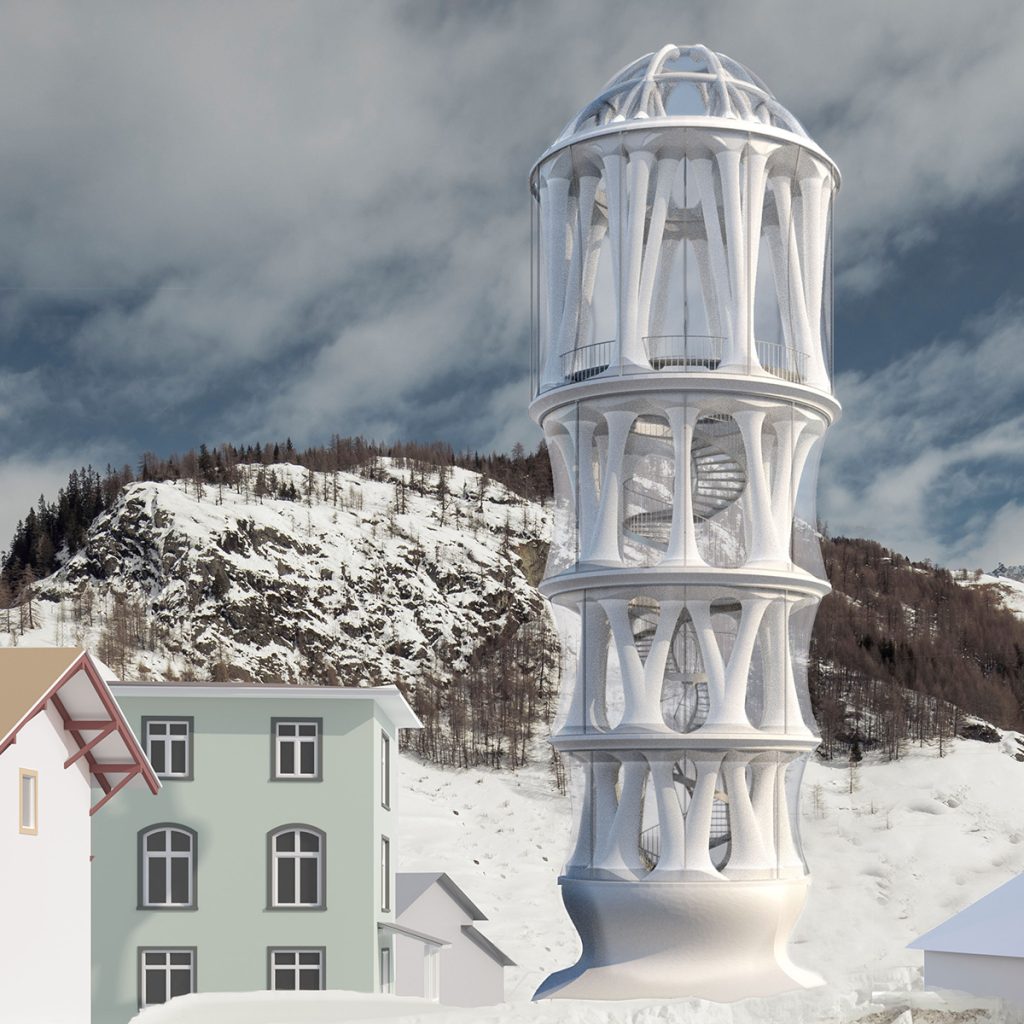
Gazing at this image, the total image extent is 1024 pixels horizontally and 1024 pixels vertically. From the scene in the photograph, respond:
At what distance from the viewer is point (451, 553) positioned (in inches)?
5748

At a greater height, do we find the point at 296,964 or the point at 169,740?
the point at 169,740

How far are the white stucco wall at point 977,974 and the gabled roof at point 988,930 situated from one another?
108 mm

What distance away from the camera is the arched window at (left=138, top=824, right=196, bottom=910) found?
125 ft

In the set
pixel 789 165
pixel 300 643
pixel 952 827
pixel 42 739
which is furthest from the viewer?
pixel 300 643

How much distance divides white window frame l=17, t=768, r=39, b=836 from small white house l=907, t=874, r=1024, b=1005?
13125 mm

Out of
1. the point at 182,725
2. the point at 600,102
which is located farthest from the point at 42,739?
the point at 600,102

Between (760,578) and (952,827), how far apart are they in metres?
51.5

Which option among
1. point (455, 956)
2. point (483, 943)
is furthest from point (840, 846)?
point (455, 956)

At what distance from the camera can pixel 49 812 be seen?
2689 centimetres

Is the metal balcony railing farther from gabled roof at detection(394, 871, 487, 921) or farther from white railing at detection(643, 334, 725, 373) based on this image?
gabled roof at detection(394, 871, 487, 921)

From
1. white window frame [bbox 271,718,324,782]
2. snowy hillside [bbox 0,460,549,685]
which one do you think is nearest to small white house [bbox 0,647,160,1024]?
white window frame [bbox 271,718,324,782]

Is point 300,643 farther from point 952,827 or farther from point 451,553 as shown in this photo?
point 952,827

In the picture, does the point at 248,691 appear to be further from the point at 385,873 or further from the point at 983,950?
the point at 983,950

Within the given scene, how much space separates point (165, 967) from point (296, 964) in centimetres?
288
